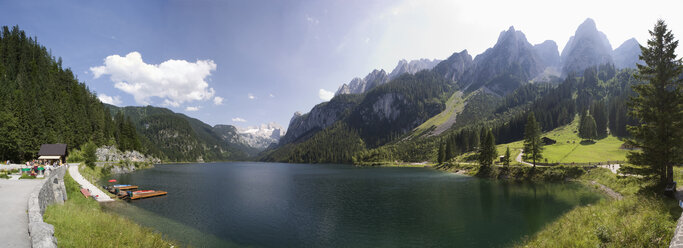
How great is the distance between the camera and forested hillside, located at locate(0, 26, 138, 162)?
66.0m

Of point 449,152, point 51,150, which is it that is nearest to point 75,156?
point 51,150

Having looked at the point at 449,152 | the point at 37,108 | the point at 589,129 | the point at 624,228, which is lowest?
the point at 624,228

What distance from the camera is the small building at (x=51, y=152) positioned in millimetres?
69244

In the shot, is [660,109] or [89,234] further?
[660,109]

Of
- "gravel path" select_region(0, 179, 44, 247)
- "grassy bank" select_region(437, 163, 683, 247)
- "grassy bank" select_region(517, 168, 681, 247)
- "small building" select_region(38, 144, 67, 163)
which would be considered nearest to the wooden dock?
"gravel path" select_region(0, 179, 44, 247)

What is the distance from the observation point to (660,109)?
30500mm

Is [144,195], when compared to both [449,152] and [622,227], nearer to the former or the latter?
[622,227]

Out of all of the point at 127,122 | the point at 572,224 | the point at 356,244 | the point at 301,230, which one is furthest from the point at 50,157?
the point at 127,122

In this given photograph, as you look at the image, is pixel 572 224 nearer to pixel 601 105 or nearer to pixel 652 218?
pixel 652 218

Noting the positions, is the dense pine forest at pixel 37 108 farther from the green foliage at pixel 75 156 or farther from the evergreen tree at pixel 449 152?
the evergreen tree at pixel 449 152

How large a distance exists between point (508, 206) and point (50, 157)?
359 ft

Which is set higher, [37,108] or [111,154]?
[37,108]

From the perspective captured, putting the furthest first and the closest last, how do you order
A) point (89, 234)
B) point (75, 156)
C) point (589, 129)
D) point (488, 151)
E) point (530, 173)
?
1. point (589, 129)
2. point (488, 151)
3. point (75, 156)
4. point (530, 173)
5. point (89, 234)

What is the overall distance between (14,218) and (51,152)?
79234 mm
